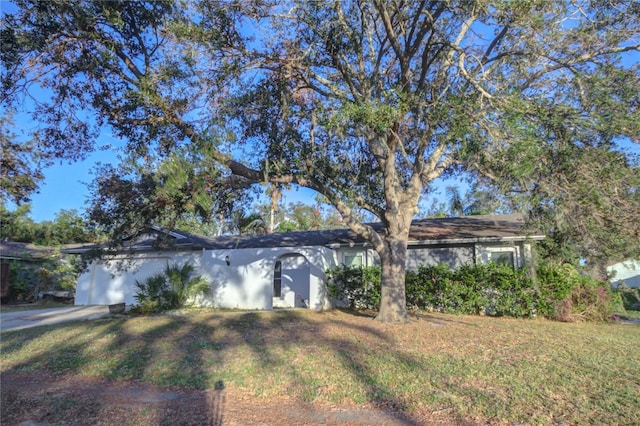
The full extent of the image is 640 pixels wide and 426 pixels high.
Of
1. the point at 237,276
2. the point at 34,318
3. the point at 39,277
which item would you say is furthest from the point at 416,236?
the point at 39,277

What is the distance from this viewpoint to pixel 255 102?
10.9 meters

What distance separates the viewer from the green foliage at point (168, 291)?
14.5 m

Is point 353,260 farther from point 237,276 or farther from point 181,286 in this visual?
point 181,286

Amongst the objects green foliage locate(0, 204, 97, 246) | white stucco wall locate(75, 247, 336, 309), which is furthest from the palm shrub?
green foliage locate(0, 204, 97, 246)

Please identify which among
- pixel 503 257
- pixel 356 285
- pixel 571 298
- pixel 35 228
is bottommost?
pixel 571 298

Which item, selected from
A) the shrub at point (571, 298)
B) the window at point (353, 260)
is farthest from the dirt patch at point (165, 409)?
the window at point (353, 260)

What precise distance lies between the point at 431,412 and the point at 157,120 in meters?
8.29

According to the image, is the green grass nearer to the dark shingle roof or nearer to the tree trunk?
the tree trunk

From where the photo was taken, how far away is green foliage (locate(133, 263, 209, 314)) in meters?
14.5

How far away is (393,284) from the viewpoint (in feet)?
36.8

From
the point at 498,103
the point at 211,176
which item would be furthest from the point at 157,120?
the point at 498,103

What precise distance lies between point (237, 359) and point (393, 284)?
5261 millimetres

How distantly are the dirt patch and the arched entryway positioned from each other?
508 inches

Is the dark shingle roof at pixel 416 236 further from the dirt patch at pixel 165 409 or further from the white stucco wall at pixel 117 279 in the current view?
the dirt patch at pixel 165 409
